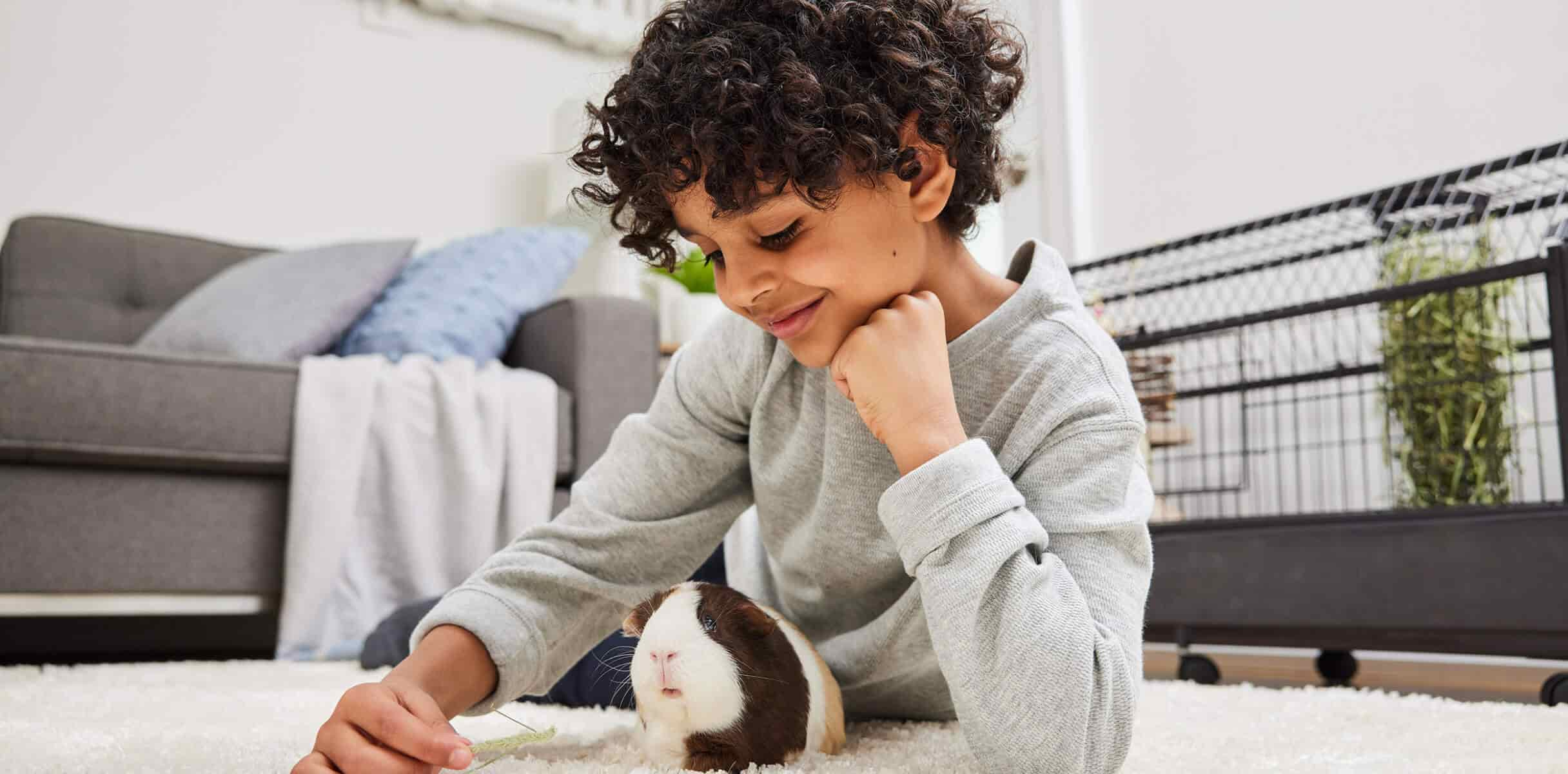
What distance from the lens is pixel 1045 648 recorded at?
62cm

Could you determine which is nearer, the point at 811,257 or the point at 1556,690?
the point at 811,257

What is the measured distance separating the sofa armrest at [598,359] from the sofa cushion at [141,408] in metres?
0.45

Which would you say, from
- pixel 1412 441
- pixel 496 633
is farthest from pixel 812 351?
pixel 1412 441

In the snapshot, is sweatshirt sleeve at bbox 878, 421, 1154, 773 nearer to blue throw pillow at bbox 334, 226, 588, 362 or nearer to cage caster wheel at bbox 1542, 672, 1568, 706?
cage caster wheel at bbox 1542, 672, 1568, 706

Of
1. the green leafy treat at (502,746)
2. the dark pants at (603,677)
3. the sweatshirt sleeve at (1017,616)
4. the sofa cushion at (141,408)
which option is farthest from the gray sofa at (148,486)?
the sweatshirt sleeve at (1017,616)

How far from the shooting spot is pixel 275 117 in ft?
8.95

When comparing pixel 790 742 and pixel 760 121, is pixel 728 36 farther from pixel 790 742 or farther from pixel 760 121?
pixel 790 742

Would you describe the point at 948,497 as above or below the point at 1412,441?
above

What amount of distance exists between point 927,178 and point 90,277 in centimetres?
209

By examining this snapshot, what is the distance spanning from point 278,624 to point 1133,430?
4.71 feet

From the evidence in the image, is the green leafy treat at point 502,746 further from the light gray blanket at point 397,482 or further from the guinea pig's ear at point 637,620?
the light gray blanket at point 397,482

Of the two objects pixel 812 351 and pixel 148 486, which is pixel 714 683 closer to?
pixel 812 351

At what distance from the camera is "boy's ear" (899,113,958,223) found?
28.7 inches

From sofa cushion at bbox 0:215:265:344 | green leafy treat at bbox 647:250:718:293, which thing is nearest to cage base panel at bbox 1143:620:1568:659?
green leafy treat at bbox 647:250:718:293
